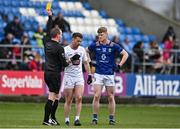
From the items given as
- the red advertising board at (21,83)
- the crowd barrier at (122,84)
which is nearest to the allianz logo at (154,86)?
the crowd barrier at (122,84)

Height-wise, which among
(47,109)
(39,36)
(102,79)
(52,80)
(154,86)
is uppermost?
(39,36)

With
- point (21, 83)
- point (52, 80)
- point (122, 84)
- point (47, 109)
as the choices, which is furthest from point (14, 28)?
point (47, 109)

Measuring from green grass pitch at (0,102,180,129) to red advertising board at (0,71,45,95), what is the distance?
121 cm

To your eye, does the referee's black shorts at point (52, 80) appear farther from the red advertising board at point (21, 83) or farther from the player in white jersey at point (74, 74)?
the red advertising board at point (21, 83)

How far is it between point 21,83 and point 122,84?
404 centimetres

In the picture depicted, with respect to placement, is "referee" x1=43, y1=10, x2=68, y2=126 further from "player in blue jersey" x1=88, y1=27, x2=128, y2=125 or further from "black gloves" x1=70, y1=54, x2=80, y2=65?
"player in blue jersey" x1=88, y1=27, x2=128, y2=125

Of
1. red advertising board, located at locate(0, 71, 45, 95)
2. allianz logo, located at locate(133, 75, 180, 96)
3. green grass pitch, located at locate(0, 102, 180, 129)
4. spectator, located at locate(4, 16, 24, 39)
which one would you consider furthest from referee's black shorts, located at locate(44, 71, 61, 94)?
spectator, located at locate(4, 16, 24, 39)

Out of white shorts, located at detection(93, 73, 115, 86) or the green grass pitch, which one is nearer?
the green grass pitch

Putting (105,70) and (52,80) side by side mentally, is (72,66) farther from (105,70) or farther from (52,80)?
(105,70)

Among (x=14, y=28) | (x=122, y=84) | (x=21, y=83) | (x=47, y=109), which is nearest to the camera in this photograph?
(x=47, y=109)

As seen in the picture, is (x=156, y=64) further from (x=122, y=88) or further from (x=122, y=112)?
(x=122, y=112)

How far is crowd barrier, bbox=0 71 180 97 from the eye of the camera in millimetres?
30781

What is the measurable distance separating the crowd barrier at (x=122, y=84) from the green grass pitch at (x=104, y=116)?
49.4 inches

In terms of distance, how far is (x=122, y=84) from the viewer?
31938 millimetres
